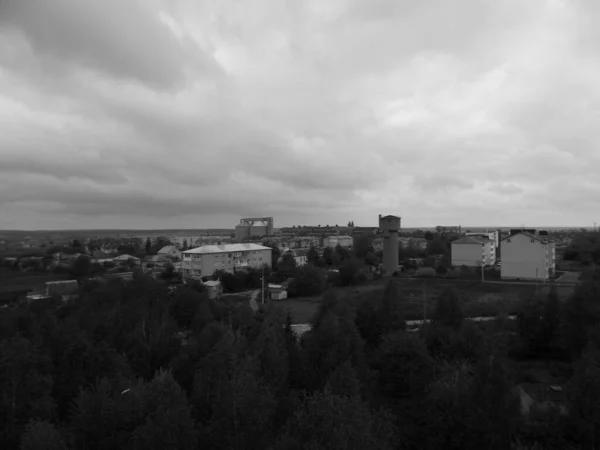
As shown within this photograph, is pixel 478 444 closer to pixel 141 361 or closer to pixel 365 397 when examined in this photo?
pixel 365 397

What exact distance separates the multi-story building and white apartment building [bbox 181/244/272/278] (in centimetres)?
1715

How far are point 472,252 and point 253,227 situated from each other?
4429 cm

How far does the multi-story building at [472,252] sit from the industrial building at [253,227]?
38389 millimetres

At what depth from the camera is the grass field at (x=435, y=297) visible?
67.3 ft

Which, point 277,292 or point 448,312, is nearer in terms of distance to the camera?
point 448,312

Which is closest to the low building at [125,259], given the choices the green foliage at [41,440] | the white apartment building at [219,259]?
the white apartment building at [219,259]

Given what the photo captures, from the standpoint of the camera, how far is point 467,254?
3544cm

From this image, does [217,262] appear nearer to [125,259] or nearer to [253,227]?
[125,259]

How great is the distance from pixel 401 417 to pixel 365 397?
3.09ft

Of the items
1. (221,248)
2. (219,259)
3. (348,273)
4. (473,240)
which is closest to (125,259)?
(221,248)

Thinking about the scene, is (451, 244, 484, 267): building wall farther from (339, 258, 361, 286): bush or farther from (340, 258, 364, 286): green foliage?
(339, 258, 361, 286): bush

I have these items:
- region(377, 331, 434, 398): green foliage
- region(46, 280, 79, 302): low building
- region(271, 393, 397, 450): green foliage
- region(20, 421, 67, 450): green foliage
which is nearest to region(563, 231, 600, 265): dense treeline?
region(377, 331, 434, 398): green foliage

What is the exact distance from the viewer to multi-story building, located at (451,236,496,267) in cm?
3494

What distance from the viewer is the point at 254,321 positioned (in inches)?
606
